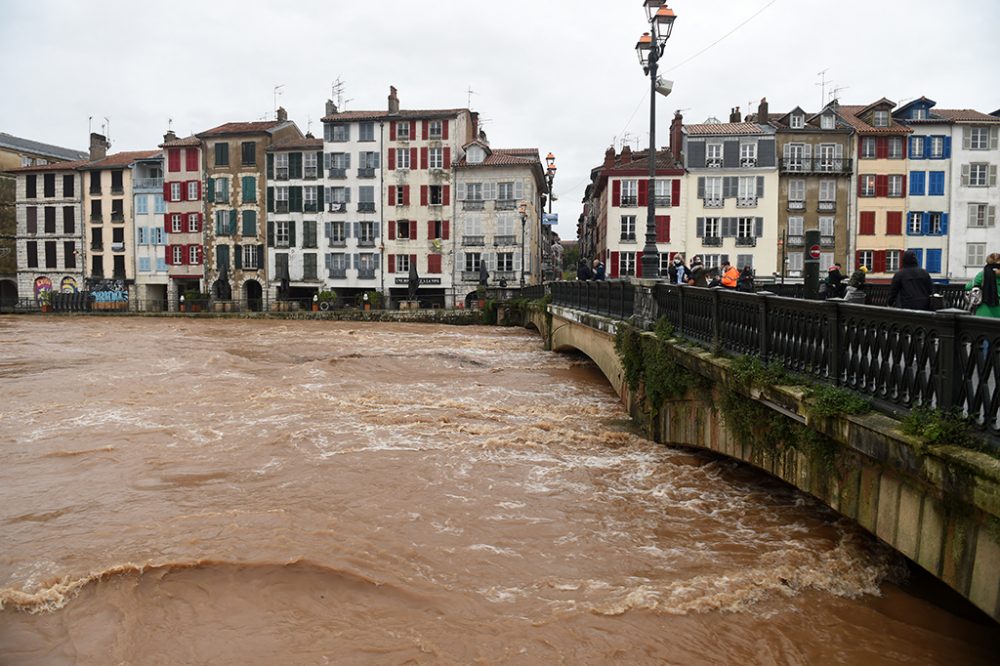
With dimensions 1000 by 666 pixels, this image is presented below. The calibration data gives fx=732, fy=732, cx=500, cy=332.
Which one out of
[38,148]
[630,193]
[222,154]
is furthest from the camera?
[38,148]

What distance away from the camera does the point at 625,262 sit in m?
50.3

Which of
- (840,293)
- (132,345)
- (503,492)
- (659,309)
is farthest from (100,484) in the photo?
(132,345)

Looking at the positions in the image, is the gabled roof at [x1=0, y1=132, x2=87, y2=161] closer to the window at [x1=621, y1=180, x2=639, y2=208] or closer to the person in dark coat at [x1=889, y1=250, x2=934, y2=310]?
the window at [x1=621, y1=180, x2=639, y2=208]

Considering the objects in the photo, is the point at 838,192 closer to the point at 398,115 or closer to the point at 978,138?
the point at 978,138

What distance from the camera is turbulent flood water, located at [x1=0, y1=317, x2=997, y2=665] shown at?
6.14 meters

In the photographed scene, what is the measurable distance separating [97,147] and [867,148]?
62.2 m

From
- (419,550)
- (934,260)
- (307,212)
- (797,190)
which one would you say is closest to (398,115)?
(307,212)

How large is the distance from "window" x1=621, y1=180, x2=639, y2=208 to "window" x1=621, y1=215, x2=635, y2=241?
88 centimetres

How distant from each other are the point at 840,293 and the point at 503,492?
8.70 meters

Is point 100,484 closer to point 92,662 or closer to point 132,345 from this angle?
point 92,662

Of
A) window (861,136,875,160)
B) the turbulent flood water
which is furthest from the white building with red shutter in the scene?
window (861,136,875,160)

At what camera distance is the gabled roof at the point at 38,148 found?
6937 centimetres

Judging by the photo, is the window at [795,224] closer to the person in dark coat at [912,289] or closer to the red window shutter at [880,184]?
the red window shutter at [880,184]

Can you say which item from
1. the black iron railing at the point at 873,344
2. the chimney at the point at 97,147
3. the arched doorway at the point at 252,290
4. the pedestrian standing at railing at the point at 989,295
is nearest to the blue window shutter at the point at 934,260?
the black iron railing at the point at 873,344
